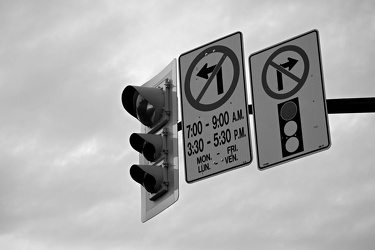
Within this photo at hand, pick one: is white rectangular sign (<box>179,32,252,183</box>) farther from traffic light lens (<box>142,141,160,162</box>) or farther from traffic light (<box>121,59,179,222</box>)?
traffic light lens (<box>142,141,160,162</box>)

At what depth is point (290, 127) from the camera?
7.48 meters

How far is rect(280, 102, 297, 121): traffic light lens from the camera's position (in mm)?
7500

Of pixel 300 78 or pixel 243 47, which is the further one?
pixel 243 47

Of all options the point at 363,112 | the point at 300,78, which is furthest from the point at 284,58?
the point at 363,112

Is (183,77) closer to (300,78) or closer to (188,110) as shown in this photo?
(188,110)

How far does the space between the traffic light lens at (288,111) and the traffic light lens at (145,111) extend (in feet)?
5.08

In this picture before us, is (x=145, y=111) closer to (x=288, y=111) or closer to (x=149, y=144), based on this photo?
(x=149, y=144)

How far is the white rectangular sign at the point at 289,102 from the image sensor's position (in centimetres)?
735

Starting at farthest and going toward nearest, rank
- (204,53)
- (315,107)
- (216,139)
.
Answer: (204,53), (216,139), (315,107)

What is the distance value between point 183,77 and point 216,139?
2.88 feet

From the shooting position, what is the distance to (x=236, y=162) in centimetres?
764

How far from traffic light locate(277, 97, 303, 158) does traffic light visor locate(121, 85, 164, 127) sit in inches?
57.5

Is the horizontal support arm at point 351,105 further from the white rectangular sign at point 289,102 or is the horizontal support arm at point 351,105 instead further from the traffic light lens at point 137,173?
the traffic light lens at point 137,173

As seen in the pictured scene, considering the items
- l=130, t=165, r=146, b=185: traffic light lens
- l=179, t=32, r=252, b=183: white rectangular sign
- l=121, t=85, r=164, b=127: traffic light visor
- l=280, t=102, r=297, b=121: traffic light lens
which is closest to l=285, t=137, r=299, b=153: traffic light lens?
l=280, t=102, r=297, b=121: traffic light lens
